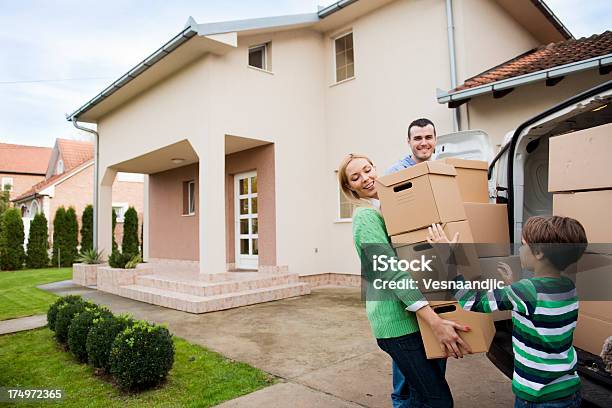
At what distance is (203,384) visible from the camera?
3490mm

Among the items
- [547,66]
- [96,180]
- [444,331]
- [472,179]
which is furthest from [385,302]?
[96,180]

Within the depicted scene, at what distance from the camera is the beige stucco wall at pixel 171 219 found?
11398 millimetres

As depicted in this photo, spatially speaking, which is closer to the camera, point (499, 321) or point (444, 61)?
point (499, 321)

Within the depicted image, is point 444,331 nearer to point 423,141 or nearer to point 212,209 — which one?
point 423,141

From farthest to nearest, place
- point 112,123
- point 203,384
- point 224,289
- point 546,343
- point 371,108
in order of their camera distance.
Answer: point 112,123 → point 371,108 → point 224,289 → point 203,384 → point 546,343

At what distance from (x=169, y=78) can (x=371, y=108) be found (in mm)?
4473

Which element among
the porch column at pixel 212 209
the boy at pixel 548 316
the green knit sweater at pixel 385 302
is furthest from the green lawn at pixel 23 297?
the boy at pixel 548 316

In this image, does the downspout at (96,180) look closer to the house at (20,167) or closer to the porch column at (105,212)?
the porch column at (105,212)

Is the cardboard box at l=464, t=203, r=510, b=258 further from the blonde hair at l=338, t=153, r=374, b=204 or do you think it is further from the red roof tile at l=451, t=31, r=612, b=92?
the red roof tile at l=451, t=31, r=612, b=92

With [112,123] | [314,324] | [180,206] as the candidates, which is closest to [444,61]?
[314,324]

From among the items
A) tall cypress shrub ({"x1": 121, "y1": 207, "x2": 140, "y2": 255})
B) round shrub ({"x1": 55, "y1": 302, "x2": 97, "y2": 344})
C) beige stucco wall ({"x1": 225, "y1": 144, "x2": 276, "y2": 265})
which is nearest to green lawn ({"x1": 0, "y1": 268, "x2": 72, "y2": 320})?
round shrub ({"x1": 55, "y1": 302, "x2": 97, "y2": 344})

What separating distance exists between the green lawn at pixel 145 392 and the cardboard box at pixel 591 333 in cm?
238

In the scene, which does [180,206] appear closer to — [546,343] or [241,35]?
[241,35]

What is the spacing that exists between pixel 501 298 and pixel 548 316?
0.57 ft
